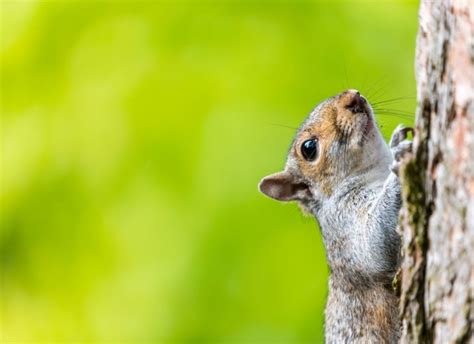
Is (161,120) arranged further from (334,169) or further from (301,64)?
(334,169)

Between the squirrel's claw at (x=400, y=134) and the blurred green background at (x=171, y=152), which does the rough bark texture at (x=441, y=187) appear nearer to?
the squirrel's claw at (x=400, y=134)

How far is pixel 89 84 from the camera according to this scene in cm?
604

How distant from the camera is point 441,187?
2400 millimetres

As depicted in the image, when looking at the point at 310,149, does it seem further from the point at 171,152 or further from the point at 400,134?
the point at 171,152

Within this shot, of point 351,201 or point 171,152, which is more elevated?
point 171,152

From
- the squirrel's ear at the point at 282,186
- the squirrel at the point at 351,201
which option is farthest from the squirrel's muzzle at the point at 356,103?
the squirrel's ear at the point at 282,186

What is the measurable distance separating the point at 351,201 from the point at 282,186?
57 cm

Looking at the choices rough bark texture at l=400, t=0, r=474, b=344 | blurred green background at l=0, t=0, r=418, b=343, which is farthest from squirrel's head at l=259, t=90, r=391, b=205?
rough bark texture at l=400, t=0, r=474, b=344

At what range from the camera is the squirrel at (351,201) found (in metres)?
3.65

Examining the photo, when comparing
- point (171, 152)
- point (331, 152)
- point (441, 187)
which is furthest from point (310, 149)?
point (441, 187)

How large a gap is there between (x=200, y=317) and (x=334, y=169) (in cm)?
169

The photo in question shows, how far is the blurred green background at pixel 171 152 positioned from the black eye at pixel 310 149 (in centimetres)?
81

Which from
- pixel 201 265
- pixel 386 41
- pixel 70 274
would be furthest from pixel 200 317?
pixel 386 41

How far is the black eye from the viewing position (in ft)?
14.3
